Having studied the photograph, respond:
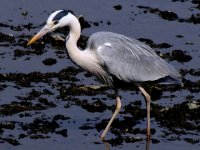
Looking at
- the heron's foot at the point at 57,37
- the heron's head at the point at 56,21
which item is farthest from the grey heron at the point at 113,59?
the heron's foot at the point at 57,37

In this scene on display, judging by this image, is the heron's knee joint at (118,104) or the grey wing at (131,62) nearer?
the grey wing at (131,62)

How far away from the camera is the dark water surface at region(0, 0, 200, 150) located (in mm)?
11750

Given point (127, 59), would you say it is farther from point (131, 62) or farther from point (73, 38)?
point (73, 38)

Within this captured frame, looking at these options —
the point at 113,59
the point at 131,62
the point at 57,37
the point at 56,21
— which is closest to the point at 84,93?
the point at 131,62

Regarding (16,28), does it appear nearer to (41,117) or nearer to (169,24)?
(169,24)

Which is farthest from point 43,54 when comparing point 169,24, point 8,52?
point 169,24

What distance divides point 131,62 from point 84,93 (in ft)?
4.44

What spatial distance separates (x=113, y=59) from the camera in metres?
12.0

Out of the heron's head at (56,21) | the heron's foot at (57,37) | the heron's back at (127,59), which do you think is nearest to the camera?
the heron's head at (56,21)

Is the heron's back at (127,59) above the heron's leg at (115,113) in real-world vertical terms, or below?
above

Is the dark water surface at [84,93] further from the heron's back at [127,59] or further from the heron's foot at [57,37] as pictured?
the heron's back at [127,59]

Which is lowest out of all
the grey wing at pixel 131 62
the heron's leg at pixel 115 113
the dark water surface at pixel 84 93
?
the dark water surface at pixel 84 93

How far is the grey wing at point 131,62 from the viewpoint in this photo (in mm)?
11945

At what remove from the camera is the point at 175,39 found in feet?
53.3
